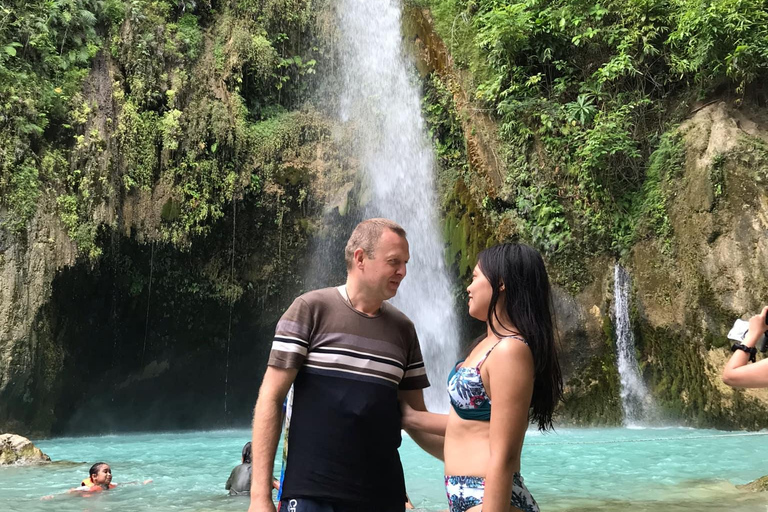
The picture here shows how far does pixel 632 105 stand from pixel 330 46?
6541mm

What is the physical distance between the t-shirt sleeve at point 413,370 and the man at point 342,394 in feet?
0.32

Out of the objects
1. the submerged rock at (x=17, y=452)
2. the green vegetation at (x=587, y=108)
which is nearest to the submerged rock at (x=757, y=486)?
the green vegetation at (x=587, y=108)

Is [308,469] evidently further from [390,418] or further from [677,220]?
[677,220]

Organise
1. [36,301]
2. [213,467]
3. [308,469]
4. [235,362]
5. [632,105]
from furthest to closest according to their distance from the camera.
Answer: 1. [235,362]
2. [632,105]
3. [36,301]
4. [213,467]
5. [308,469]

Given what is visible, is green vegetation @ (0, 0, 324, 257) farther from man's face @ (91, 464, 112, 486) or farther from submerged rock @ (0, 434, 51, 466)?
man's face @ (91, 464, 112, 486)

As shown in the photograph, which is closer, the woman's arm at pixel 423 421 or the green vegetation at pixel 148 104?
the woman's arm at pixel 423 421

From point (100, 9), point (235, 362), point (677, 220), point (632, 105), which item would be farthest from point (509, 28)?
point (235, 362)

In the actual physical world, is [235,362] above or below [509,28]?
below

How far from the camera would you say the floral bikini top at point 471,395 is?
2.39 meters

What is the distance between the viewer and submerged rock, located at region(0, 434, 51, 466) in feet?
27.9

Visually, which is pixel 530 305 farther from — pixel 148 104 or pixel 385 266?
pixel 148 104

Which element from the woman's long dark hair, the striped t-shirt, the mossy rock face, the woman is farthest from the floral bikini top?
the mossy rock face

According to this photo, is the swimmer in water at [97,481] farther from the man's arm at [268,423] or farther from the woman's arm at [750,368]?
the woman's arm at [750,368]

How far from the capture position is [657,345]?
1243cm
